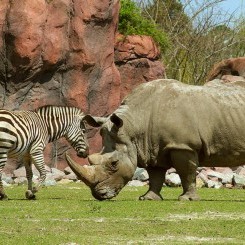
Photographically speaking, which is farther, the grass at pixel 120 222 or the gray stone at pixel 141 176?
the gray stone at pixel 141 176

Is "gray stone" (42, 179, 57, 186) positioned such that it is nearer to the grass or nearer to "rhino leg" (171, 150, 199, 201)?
the grass

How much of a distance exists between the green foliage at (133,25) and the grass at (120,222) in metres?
15.0

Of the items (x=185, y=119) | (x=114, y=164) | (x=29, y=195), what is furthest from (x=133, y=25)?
(x=114, y=164)

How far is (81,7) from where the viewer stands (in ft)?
89.1

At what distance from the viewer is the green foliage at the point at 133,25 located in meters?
30.5

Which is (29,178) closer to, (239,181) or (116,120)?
(116,120)

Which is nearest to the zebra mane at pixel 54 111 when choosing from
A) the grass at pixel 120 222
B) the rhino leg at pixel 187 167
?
the grass at pixel 120 222

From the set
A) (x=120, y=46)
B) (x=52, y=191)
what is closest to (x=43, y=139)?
(x=52, y=191)

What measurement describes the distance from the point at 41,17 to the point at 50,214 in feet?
44.1

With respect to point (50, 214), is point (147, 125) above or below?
above

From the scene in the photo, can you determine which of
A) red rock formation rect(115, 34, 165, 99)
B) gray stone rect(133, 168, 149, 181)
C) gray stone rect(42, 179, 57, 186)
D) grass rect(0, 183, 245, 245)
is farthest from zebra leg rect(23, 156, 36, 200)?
red rock formation rect(115, 34, 165, 99)

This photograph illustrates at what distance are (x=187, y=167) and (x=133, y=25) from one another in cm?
1621

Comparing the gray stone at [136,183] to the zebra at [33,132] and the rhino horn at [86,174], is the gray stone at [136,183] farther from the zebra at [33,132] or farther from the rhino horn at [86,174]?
the rhino horn at [86,174]

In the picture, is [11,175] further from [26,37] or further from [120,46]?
[120,46]
